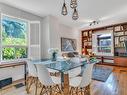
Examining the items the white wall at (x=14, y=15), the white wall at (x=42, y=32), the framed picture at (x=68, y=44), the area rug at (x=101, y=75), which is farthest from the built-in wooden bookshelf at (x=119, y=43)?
the white wall at (x=14, y=15)

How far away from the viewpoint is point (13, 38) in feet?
13.8

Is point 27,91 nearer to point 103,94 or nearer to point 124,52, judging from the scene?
point 103,94

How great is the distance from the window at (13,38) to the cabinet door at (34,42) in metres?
0.19

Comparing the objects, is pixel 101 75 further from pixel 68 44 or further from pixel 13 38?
pixel 13 38

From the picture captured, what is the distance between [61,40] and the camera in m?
6.22

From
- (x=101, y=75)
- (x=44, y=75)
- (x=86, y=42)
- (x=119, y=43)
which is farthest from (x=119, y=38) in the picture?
(x=44, y=75)

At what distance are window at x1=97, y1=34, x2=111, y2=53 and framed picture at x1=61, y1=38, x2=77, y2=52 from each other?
154cm

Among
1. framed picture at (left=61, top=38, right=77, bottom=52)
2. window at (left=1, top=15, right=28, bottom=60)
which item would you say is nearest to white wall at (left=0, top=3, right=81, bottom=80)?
window at (left=1, top=15, right=28, bottom=60)

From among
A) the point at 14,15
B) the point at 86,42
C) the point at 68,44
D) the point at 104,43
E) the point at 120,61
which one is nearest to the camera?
the point at 14,15

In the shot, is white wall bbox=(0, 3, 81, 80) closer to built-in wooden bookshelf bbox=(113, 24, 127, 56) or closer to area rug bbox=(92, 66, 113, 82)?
area rug bbox=(92, 66, 113, 82)

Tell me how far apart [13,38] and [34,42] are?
803 mm

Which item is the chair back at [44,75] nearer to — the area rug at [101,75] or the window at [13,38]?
the window at [13,38]

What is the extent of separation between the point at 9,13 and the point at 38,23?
1099mm

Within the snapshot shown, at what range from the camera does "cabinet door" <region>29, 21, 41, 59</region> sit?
4.63 m
